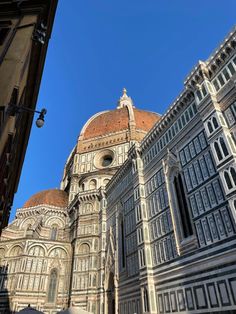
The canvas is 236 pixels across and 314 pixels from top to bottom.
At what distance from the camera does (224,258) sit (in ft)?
38.0

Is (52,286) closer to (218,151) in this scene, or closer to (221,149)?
(218,151)

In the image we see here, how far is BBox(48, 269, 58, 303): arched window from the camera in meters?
24.3

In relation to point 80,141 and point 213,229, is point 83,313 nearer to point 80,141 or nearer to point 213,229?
point 213,229

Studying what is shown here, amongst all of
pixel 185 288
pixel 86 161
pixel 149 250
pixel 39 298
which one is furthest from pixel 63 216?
pixel 185 288

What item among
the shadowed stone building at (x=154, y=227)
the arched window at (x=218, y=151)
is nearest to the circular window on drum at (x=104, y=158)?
the shadowed stone building at (x=154, y=227)

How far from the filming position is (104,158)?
35406 millimetres

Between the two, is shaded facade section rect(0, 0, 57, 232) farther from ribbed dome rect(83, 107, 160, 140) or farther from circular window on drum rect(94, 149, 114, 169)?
ribbed dome rect(83, 107, 160, 140)

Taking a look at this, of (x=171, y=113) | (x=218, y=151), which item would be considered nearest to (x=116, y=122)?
(x=171, y=113)

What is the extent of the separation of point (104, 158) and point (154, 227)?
18857 mm

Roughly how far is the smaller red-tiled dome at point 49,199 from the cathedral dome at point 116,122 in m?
9.33

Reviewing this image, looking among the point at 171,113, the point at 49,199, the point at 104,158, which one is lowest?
the point at 171,113

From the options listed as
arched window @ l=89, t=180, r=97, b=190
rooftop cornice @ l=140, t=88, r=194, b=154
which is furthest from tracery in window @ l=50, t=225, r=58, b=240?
rooftop cornice @ l=140, t=88, r=194, b=154

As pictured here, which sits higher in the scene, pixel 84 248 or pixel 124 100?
pixel 124 100

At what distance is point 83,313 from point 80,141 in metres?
30.7
